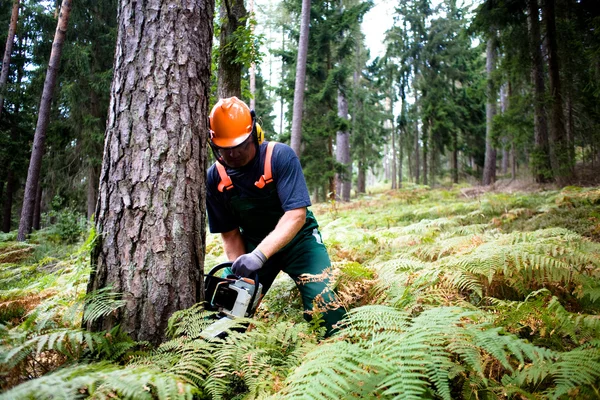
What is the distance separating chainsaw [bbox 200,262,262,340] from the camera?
214cm

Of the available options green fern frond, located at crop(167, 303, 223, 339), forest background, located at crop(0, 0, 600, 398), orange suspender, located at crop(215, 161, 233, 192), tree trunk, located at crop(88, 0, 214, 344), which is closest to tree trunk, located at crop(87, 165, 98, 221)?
forest background, located at crop(0, 0, 600, 398)

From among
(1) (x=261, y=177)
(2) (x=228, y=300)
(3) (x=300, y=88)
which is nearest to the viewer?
(2) (x=228, y=300)

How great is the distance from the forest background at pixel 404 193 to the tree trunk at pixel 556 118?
0.16ft

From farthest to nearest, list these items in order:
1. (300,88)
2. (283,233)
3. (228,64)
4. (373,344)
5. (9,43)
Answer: (9,43) → (300,88) → (228,64) → (283,233) → (373,344)

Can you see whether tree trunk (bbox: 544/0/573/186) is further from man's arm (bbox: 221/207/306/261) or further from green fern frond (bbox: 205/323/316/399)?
green fern frond (bbox: 205/323/316/399)

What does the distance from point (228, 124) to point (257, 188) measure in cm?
68

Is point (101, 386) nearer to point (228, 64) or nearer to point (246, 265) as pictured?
point (246, 265)

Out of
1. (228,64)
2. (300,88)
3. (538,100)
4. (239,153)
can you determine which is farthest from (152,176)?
(538,100)

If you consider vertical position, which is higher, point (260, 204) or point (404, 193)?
point (404, 193)

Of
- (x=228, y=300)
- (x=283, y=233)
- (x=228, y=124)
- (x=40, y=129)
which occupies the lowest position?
(x=228, y=300)

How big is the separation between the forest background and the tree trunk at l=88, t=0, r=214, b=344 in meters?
0.07

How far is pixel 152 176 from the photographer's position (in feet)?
7.71

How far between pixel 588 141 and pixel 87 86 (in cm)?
2112

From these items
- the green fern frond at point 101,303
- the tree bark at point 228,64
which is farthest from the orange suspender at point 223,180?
the tree bark at point 228,64
